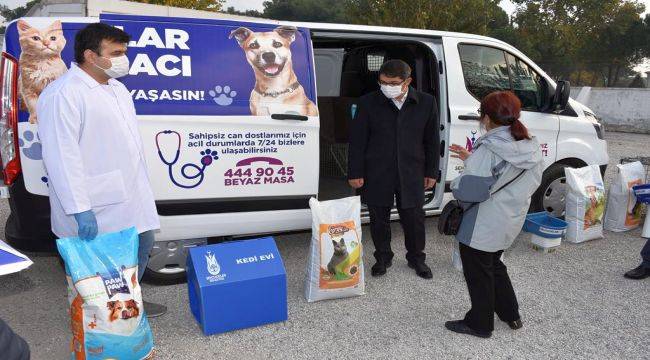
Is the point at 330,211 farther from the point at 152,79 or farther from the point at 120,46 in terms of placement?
the point at 120,46

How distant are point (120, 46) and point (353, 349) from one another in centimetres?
200

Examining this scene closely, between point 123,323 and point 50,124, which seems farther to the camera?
point 123,323

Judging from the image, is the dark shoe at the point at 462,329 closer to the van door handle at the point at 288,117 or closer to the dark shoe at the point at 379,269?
the dark shoe at the point at 379,269

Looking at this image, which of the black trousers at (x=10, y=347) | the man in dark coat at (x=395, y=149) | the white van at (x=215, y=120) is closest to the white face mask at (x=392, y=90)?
the man in dark coat at (x=395, y=149)

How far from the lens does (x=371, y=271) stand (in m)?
3.62

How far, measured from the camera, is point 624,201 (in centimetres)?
462

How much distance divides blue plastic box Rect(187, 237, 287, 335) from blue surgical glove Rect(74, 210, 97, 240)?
2.18 ft

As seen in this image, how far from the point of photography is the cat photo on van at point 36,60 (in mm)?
2619

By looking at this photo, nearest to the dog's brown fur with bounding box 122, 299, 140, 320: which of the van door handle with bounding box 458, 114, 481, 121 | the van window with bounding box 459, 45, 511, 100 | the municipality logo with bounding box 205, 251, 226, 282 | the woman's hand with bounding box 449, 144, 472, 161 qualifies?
the municipality logo with bounding box 205, 251, 226, 282

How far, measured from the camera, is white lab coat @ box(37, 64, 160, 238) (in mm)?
2168

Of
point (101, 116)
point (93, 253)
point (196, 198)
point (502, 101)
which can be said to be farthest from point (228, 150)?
point (502, 101)

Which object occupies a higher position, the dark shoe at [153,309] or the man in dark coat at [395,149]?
the man in dark coat at [395,149]

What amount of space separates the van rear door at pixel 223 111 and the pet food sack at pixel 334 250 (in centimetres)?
33

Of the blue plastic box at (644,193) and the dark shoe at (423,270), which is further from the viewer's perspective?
the blue plastic box at (644,193)
